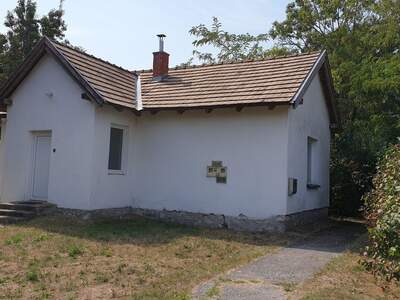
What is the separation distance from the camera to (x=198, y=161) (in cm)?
1424

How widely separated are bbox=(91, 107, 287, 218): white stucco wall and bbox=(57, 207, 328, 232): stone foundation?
17 cm

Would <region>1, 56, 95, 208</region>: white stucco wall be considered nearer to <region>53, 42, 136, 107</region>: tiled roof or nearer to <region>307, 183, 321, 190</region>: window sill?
<region>53, 42, 136, 107</region>: tiled roof

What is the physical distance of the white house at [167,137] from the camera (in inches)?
524

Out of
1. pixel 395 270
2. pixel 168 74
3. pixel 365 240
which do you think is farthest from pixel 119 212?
pixel 395 270

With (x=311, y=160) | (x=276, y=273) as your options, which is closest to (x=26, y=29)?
(x=311, y=160)

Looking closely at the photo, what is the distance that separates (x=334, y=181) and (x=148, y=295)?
1366 centimetres

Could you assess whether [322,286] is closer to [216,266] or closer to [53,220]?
[216,266]

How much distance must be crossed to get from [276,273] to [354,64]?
49.5ft

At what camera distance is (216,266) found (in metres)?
9.01

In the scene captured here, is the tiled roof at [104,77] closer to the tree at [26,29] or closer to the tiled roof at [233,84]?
the tiled roof at [233,84]

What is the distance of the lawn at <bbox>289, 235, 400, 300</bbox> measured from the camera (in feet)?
22.6

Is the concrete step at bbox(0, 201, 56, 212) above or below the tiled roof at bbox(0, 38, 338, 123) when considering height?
below

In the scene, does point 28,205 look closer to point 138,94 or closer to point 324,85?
point 138,94

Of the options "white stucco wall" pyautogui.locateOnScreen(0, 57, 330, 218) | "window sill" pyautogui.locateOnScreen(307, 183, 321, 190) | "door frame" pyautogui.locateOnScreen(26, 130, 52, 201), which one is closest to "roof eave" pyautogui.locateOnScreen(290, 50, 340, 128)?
"white stucco wall" pyautogui.locateOnScreen(0, 57, 330, 218)
